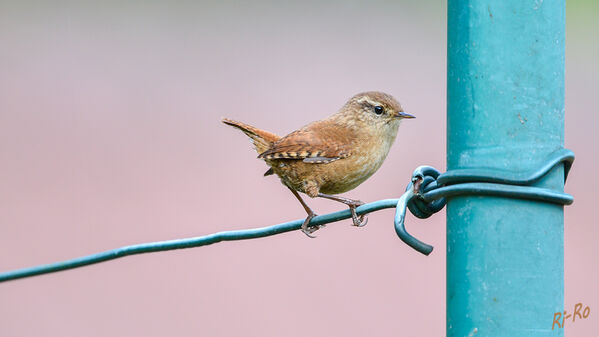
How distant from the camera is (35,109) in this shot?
865 cm

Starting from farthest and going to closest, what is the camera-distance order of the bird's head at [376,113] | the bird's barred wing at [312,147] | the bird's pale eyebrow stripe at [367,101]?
the bird's pale eyebrow stripe at [367,101]
the bird's head at [376,113]
the bird's barred wing at [312,147]

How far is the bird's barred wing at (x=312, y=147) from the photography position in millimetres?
3939

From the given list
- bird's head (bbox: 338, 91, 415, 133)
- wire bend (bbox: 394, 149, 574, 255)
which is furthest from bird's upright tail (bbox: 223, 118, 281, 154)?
wire bend (bbox: 394, 149, 574, 255)

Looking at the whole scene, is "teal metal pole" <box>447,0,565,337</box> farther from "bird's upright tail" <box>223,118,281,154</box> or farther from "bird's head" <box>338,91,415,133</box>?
"bird's upright tail" <box>223,118,281,154</box>

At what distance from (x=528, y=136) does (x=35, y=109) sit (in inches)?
289

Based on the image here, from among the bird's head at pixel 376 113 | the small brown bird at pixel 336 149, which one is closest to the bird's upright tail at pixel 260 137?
the small brown bird at pixel 336 149

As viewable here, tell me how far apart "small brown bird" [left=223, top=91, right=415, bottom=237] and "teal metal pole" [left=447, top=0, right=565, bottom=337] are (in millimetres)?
1629

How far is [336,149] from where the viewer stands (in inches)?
156

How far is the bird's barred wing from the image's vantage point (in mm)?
3939

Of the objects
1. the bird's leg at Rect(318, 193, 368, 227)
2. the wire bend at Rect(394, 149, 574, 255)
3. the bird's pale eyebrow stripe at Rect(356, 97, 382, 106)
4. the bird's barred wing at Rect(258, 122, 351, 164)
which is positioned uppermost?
the bird's pale eyebrow stripe at Rect(356, 97, 382, 106)

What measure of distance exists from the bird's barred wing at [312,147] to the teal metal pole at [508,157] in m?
1.84

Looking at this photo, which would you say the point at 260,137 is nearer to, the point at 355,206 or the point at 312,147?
the point at 312,147

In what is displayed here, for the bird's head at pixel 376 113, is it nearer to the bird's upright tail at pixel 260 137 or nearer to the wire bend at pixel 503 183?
the bird's upright tail at pixel 260 137

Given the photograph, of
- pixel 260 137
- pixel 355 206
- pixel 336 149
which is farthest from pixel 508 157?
pixel 260 137
